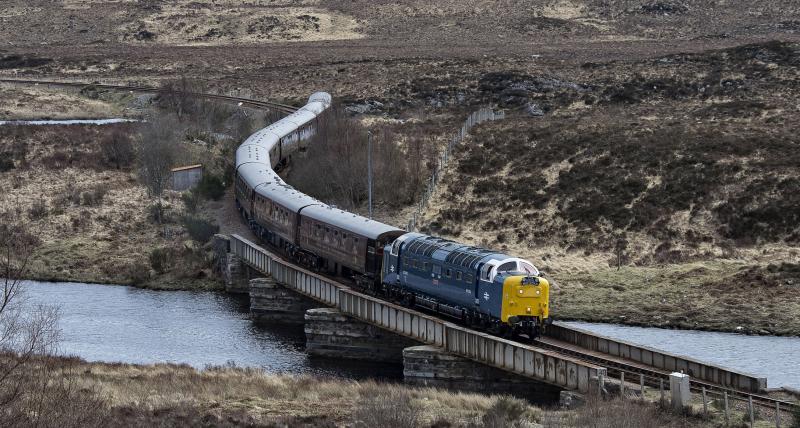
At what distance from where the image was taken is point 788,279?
56.3m

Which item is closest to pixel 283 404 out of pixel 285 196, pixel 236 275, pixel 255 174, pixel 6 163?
pixel 236 275

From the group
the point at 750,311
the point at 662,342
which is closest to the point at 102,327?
the point at 662,342

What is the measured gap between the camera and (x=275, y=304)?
58.1m

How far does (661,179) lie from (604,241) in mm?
11413

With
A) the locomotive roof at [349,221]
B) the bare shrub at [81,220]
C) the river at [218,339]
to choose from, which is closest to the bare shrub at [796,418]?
the river at [218,339]

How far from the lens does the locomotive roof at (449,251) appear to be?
149ft

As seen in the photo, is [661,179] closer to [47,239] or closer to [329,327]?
[329,327]

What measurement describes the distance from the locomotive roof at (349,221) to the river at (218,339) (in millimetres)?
5143

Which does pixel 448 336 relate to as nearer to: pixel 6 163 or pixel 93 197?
pixel 93 197

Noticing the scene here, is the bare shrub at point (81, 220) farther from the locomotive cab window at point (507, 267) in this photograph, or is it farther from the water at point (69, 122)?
Answer: the water at point (69, 122)

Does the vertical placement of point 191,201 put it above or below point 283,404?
below

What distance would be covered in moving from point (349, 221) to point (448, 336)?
12.6 meters

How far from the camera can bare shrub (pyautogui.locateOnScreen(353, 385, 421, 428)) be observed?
105 feet

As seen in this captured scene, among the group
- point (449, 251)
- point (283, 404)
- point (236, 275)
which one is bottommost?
point (236, 275)
